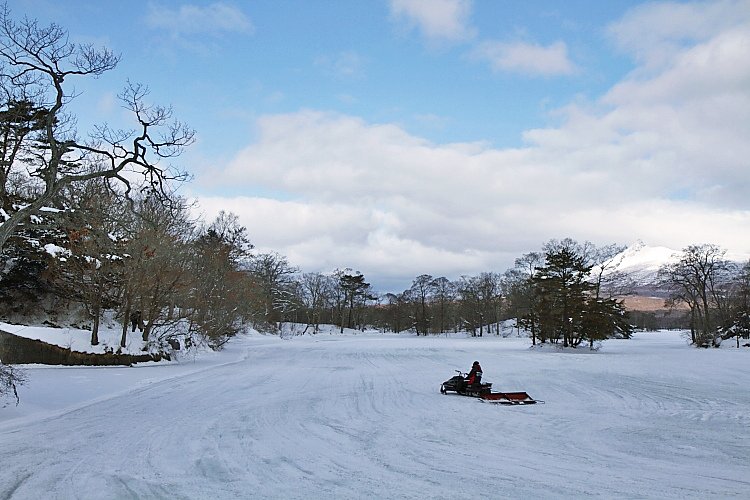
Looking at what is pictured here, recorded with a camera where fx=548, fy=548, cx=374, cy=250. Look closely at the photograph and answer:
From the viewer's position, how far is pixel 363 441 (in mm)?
9477

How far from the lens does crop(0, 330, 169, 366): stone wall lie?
21062 mm

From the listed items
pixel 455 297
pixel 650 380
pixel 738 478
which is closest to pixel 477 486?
pixel 738 478

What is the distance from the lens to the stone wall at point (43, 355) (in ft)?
69.1

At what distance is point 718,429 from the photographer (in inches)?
423

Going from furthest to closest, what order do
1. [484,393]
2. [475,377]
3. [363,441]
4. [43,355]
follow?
1. [43,355]
2. [475,377]
3. [484,393]
4. [363,441]

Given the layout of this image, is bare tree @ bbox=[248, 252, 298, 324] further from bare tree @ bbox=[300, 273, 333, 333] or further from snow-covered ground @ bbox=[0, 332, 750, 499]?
snow-covered ground @ bbox=[0, 332, 750, 499]

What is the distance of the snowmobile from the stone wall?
16.0m

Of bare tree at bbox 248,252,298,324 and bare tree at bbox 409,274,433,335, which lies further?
bare tree at bbox 409,274,433,335

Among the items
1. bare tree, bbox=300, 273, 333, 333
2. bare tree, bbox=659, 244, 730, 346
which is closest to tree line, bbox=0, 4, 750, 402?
bare tree, bbox=659, 244, 730, 346

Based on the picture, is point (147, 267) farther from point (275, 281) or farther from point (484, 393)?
point (275, 281)

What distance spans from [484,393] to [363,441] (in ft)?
22.6

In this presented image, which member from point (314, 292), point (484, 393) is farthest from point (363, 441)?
point (314, 292)

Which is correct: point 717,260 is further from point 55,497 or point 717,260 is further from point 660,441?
point 55,497

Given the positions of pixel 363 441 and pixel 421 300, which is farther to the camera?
pixel 421 300
